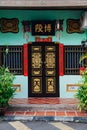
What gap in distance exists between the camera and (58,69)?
40.3ft

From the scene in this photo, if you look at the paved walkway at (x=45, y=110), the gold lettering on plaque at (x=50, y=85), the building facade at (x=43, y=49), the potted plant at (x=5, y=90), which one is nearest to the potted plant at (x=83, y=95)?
the paved walkway at (x=45, y=110)

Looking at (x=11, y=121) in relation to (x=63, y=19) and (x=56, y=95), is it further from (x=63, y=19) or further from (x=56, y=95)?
(x=63, y=19)

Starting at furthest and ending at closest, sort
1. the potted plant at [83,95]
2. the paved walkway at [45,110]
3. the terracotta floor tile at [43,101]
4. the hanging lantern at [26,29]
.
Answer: the hanging lantern at [26,29], the terracotta floor tile at [43,101], the potted plant at [83,95], the paved walkway at [45,110]

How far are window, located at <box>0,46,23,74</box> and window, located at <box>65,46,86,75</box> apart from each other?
1563 mm

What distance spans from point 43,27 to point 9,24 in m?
1.15

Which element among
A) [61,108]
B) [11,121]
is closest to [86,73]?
[61,108]

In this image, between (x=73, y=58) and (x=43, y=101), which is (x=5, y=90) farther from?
(x=73, y=58)

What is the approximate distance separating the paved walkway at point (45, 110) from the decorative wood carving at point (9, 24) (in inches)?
94.0

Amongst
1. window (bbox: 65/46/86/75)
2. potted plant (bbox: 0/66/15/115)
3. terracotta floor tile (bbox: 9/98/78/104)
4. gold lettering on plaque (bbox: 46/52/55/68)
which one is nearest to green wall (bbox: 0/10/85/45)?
window (bbox: 65/46/86/75)

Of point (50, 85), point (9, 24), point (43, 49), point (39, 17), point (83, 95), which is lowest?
point (50, 85)

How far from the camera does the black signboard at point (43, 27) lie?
39.7 feet

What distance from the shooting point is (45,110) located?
403 inches

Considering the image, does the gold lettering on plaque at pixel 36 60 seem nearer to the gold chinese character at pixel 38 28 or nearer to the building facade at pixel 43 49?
the building facade at pixel 43 49

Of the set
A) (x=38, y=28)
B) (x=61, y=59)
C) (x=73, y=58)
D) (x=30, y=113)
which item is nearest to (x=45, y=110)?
(x=30, y=113)
